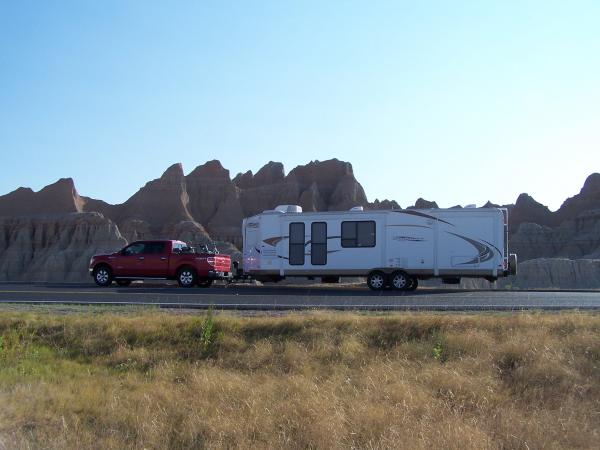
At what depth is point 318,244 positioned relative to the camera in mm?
25375

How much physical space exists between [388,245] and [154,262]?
926cm

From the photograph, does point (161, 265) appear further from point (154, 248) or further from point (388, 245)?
point (388, 245)

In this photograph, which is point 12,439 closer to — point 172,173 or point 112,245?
point 112,245

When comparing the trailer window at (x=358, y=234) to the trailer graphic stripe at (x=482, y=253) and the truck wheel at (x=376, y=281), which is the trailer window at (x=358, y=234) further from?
the trailer graphic stripe at (x=482, y=253)

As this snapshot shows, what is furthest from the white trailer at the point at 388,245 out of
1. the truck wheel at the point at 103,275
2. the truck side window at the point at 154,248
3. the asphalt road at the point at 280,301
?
the truck wheel at the point at 103,275

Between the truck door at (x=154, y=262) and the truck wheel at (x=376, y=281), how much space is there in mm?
8037

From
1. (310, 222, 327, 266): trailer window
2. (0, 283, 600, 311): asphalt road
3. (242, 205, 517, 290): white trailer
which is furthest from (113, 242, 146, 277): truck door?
(310, 222, 327, 266): trailer window

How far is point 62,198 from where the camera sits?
83625 millimetres

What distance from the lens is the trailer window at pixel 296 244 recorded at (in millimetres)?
25516

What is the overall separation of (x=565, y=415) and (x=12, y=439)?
23.9 ft

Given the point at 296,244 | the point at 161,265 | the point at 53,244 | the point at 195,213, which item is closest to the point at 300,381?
the point at 296,244

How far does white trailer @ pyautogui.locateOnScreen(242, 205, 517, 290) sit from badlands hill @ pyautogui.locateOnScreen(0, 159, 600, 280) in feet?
118

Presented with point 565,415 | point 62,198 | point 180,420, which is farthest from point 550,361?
point 62,198

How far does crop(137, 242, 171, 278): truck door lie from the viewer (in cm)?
2636
